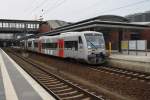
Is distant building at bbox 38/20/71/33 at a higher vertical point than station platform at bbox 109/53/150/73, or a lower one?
higher

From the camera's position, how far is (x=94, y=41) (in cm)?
2620

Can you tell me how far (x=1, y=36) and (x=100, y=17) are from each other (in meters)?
108

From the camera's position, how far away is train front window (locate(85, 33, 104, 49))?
84.4ft

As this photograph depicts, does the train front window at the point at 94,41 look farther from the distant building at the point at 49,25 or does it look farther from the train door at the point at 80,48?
the distant building at the point at 49,25

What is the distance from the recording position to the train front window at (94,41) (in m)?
25.7

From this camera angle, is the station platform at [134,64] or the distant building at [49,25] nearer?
the station platform at [134,64]

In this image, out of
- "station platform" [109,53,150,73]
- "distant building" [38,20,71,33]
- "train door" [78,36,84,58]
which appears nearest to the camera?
"station platform" [109,53,150,73]

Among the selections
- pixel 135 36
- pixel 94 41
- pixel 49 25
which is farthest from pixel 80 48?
pixel 49 25

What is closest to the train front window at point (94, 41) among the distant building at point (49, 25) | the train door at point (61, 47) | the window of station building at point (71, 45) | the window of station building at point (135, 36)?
the window of station building at point (71, 45)

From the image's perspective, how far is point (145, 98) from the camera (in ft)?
36.4

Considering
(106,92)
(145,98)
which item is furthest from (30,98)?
(145,98)

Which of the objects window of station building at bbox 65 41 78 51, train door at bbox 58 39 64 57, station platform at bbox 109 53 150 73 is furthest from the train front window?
train door at bbox 58 39 64 57

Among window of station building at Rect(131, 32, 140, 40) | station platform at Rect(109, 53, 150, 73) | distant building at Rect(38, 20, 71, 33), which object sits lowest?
station platform at Rect(109, 53, 150, 73)

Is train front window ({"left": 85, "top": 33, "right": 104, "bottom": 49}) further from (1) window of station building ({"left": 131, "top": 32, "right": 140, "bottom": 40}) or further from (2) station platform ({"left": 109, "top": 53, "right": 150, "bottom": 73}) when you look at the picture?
(1) window of station building ({"left": 131, "top": 32, "right": 140, "bottom": 40})
